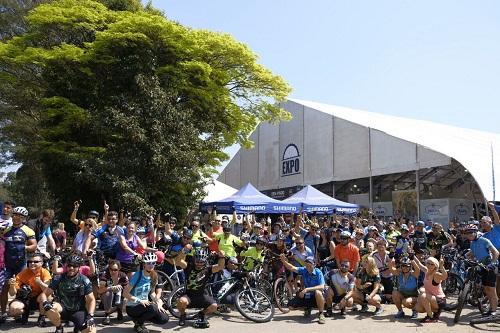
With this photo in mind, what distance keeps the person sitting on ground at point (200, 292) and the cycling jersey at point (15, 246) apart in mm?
2982

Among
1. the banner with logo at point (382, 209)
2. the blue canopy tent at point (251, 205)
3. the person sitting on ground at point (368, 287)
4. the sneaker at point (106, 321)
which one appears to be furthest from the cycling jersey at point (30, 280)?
the banner with logo at point (382, 209)

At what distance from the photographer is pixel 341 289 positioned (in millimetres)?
9688

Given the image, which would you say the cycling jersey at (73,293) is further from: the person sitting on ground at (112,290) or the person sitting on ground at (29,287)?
the person sitting on ground at (112,290)

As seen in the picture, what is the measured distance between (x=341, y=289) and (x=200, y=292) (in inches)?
119

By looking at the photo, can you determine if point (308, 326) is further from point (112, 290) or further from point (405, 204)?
point (405, 204)

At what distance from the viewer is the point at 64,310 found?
712 cm

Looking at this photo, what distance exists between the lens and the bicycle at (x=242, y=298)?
8875 millimetres

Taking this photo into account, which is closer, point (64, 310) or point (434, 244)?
point (64, 310)

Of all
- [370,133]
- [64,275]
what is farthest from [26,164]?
[64,275]

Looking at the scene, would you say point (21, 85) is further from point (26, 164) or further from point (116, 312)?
point (116, 312)

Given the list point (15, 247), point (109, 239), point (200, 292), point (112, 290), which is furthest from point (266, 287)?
point (15, 247)

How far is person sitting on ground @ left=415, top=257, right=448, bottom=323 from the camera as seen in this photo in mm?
9047

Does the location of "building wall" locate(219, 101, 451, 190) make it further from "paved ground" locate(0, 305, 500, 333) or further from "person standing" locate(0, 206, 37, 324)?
"person standing" locate(0, 206, 37, 324)

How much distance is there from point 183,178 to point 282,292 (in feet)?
34.0
